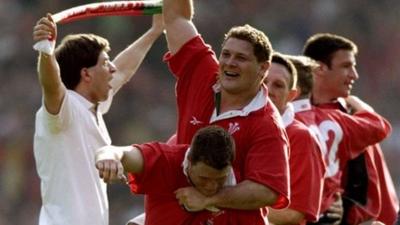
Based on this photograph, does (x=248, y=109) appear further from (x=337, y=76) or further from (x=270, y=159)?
(x=337, y=76)

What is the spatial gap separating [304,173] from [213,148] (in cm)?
174

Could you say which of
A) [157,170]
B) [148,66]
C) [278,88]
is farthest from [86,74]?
[148,66]

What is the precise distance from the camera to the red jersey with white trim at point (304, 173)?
968 cm

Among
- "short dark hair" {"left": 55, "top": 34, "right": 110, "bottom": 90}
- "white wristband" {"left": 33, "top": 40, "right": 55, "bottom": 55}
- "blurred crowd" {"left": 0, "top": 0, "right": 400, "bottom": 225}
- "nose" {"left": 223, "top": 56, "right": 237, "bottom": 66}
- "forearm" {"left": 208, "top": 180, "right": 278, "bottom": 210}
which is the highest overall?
"white wristband" {"left": 33, "top": 40, "right": 55, "bottom": 55}

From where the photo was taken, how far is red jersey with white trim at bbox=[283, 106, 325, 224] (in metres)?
9.68

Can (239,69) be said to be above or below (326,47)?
above

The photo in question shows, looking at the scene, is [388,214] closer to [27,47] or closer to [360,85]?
[360,85]

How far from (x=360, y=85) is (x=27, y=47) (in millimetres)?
3920

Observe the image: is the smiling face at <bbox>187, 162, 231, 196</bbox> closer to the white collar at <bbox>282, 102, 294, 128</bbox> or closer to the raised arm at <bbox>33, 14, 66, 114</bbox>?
the raised arm at <bbox>33, 14, 66, 114</bbox>

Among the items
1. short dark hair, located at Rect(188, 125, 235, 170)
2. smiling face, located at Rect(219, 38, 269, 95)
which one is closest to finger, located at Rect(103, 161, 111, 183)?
short dark hair, located at Rect(188, 125, 235, 170)

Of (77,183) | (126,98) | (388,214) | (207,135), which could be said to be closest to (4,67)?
(126,98)

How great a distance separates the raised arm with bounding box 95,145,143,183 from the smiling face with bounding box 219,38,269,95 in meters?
0.61

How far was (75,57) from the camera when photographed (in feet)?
31.8

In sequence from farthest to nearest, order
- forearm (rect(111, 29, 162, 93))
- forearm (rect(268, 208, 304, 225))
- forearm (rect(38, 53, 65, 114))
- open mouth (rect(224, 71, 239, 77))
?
forearm (rect(111, 29, 162, 93)), forearm (rect(268, 208, 304, 225)), forearm (rect(38, 53, 65, 114)), open mouth (rect(224, 71, 239, 77))
